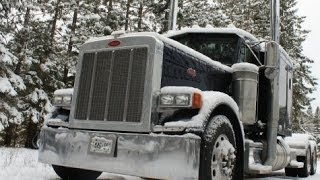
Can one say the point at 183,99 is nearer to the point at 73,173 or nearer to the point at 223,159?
the point at 223,159

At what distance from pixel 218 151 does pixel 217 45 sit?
9.24 feet

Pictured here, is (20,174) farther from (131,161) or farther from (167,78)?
(167,78)

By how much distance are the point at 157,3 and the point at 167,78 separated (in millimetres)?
20107

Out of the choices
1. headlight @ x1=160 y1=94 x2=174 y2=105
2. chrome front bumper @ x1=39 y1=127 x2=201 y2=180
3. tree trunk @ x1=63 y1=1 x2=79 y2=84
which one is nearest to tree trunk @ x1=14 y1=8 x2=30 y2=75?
tree trunk @ x1=63 y1=1 x2=79 y2=84

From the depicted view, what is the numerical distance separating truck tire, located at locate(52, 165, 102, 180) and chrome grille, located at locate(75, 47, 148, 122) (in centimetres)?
109

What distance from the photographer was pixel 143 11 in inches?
Result: 1068

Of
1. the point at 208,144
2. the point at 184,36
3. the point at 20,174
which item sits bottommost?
the point at 20,174

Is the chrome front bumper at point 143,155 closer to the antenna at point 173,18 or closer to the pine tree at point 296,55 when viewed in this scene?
the antenna at point 173,18

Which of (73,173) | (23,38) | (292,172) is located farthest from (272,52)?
(23,38)

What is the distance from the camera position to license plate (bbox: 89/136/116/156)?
4.99m

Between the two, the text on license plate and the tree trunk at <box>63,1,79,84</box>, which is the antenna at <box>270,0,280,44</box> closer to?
the text on license plate

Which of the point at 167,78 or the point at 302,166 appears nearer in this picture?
the point at 167,78

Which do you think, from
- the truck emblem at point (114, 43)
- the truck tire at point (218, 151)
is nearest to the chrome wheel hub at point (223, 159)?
the truck tire at point (218, 151)

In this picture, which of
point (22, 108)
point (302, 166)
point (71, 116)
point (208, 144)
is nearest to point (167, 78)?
Answer: point (208, 144)
